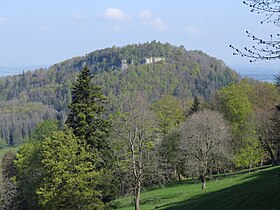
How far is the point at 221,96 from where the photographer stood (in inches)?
2253

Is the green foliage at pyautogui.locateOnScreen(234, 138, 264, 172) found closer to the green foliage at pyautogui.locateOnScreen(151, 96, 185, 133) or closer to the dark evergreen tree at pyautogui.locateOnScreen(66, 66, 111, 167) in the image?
the green foliage at pyautogui.locateOnScreen(151, 96, 185, 133)

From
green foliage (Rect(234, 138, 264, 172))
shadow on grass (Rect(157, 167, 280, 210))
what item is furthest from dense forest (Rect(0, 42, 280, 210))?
shadow on grass (Rect(157, 167, 280, 210))

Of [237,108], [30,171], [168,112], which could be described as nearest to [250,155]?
[237,108]

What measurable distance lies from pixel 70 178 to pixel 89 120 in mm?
5609

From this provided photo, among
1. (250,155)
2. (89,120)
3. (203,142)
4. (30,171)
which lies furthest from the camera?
(30,171)

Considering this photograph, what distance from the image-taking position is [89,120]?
113 ft

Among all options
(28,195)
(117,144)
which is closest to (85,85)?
(117,144)

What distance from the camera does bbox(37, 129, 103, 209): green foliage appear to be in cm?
3073

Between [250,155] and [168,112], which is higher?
[168,112]

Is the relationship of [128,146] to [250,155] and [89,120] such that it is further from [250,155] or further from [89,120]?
[250,155]

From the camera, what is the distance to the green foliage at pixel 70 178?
3073 cm

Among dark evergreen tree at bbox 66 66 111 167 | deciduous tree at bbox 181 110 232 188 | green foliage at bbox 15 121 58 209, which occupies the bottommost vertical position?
green foliage at bbox 15 121 58 209

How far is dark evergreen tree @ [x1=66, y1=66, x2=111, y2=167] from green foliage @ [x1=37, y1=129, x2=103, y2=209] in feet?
5.46

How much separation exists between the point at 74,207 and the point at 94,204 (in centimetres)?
154
